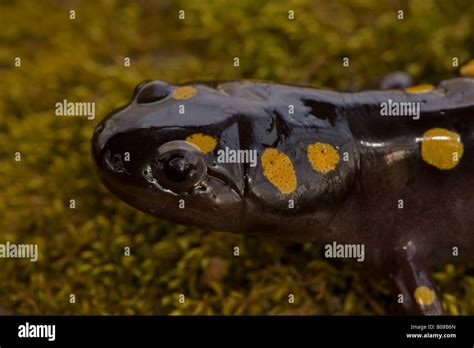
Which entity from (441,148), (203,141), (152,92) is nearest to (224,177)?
(203,141)

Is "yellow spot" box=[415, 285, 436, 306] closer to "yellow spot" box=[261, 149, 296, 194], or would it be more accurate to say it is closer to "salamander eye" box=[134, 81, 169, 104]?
"yellow spot" box=[261, 149, 296, 194]

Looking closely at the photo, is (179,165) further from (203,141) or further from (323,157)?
(323,157)

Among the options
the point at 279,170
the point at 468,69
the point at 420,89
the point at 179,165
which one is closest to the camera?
the point at 179,165

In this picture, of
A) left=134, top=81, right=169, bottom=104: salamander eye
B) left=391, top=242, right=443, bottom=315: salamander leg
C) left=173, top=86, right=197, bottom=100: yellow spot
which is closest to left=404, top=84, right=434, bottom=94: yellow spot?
left=391, top=242, right=443, bottom=315: salamander leg

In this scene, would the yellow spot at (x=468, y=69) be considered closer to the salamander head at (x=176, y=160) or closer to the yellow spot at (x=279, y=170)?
the yellow spot at (x=279, y=170)
